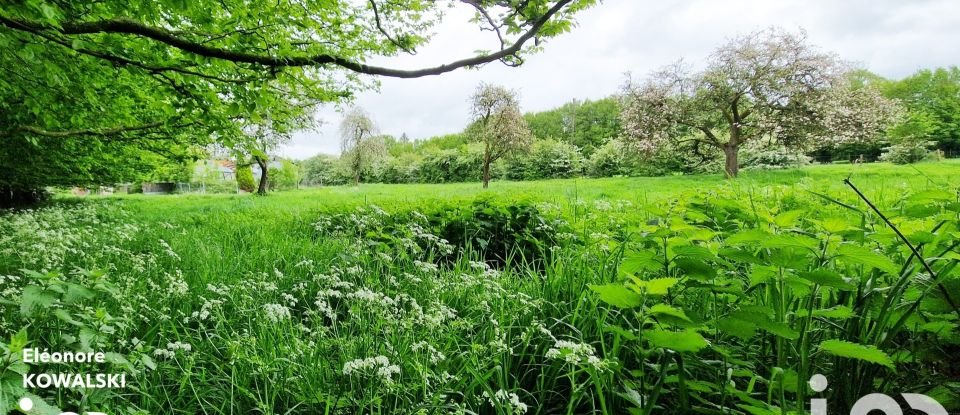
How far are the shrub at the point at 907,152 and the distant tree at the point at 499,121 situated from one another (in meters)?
24.2

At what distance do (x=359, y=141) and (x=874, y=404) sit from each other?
4275 centimetres

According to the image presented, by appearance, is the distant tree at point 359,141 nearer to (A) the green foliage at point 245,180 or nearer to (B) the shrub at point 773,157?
(A) the green foliage at point 245,180

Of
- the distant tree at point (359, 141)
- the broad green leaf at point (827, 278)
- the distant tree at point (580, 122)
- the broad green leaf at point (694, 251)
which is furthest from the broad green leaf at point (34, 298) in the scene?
the distant tree at point (580, 122)

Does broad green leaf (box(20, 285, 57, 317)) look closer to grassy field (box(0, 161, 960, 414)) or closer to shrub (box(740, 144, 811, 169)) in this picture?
grassy field (box(0, 161, 960, 414))

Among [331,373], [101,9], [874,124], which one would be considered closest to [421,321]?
[331,373]

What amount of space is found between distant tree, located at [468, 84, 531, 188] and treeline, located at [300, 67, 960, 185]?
4.24ft

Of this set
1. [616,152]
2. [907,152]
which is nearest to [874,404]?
[616,152]

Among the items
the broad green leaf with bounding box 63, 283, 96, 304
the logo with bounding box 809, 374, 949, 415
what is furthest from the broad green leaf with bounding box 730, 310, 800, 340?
the broad green leaf with bounding box 63, 283, 96, 304

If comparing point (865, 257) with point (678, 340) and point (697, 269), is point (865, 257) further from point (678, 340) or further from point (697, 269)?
point (678, 340)

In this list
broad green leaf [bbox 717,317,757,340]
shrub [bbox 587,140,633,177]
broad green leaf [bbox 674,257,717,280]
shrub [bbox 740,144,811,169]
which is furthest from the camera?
shrub [bbox 587,140,633,177]

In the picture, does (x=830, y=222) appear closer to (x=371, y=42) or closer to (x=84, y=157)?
(x=371, y=42)

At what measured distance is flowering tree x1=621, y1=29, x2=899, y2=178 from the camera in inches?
850

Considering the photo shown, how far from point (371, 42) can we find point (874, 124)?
86.0ft

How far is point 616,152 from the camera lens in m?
33.8
